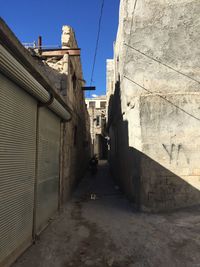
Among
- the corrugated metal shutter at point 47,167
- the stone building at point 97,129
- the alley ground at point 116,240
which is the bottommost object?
the alley ground at point 116,240

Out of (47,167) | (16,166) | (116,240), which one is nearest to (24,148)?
(16,166)

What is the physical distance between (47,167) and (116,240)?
93.0 inches

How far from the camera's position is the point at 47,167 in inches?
280

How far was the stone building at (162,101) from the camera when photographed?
8.48 m

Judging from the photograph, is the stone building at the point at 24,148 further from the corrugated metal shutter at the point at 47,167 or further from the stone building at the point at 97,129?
the stone building at the point at 97,129

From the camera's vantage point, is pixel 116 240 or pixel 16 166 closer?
pixel 16 166

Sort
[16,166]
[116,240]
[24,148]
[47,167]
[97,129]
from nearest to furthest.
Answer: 1. [16,166]
2. [24,148]
3. [116,240]
4. [47,167]
5. [97,129]

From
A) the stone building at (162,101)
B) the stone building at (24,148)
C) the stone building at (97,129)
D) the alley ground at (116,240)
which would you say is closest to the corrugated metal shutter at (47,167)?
the stone building at (24,148)

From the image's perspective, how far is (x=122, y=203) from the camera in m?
9.80

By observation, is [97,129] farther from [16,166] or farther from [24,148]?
[16,166]

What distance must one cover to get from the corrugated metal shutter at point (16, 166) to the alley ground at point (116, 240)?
50 centimetres

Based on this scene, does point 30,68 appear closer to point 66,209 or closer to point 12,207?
point 12,207

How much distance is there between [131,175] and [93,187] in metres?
4.68

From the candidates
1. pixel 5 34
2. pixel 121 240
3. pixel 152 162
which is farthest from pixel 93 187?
pixel 5 34
